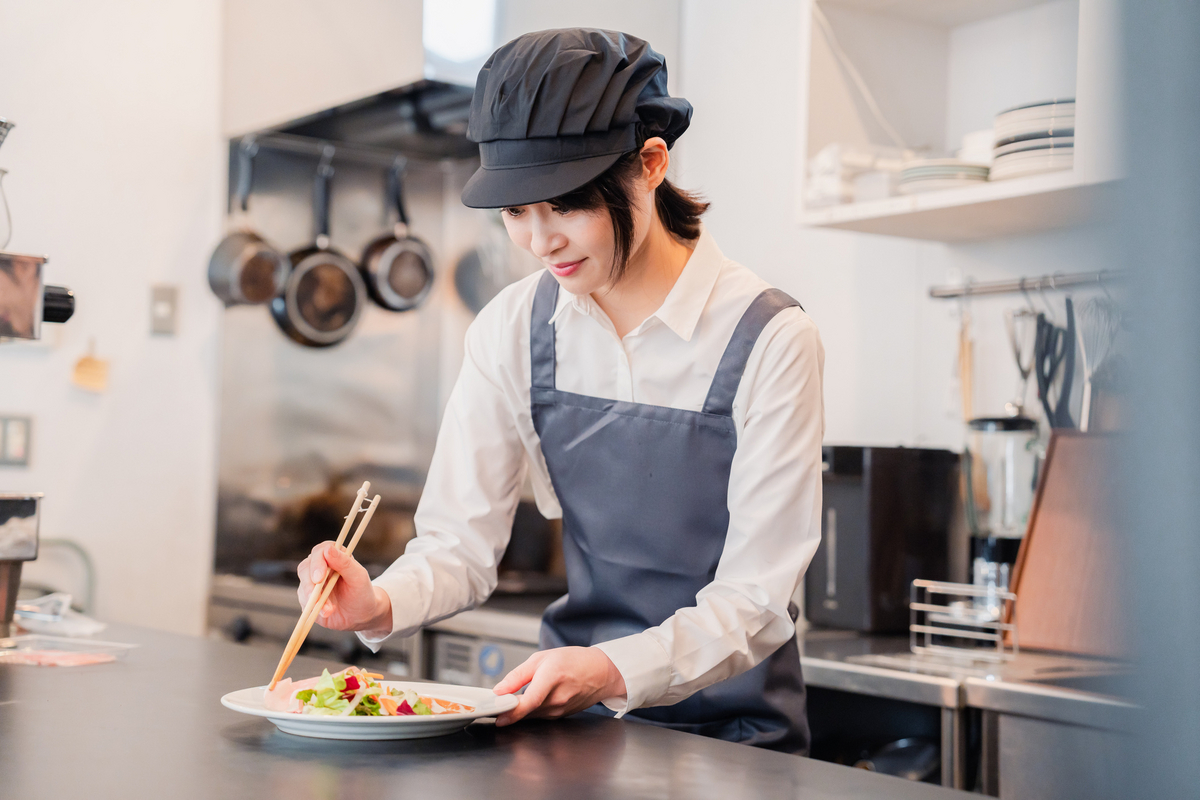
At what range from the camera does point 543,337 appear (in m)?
1.43

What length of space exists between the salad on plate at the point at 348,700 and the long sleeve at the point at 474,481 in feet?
1.04

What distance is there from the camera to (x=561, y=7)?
97.2 inches

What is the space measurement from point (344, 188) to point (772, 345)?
2.18m

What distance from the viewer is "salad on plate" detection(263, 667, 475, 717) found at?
0.98 metres

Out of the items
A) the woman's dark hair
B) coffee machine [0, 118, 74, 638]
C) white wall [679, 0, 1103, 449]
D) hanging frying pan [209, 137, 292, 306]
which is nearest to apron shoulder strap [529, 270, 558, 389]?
the woman's dark hair

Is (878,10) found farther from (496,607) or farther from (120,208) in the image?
(120,208)

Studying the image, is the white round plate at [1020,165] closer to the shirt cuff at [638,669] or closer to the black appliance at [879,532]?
the black appliance at [879,532]

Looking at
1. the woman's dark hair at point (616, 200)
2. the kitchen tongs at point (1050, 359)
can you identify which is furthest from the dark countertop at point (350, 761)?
the kitchen tongs at point (1050, 359)

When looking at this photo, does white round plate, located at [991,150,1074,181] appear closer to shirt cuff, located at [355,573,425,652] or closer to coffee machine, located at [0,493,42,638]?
shirt cuff, located at [355,573,425,652]

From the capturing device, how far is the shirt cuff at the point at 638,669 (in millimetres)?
1116

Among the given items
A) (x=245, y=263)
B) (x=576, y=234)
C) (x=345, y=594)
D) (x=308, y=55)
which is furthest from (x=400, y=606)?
(x=245, y=263)

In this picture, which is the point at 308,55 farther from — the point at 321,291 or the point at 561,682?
the point at 561,682

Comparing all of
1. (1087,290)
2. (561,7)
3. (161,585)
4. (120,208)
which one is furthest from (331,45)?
(1087,290)

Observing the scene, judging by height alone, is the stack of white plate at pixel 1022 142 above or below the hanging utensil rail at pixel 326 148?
below
